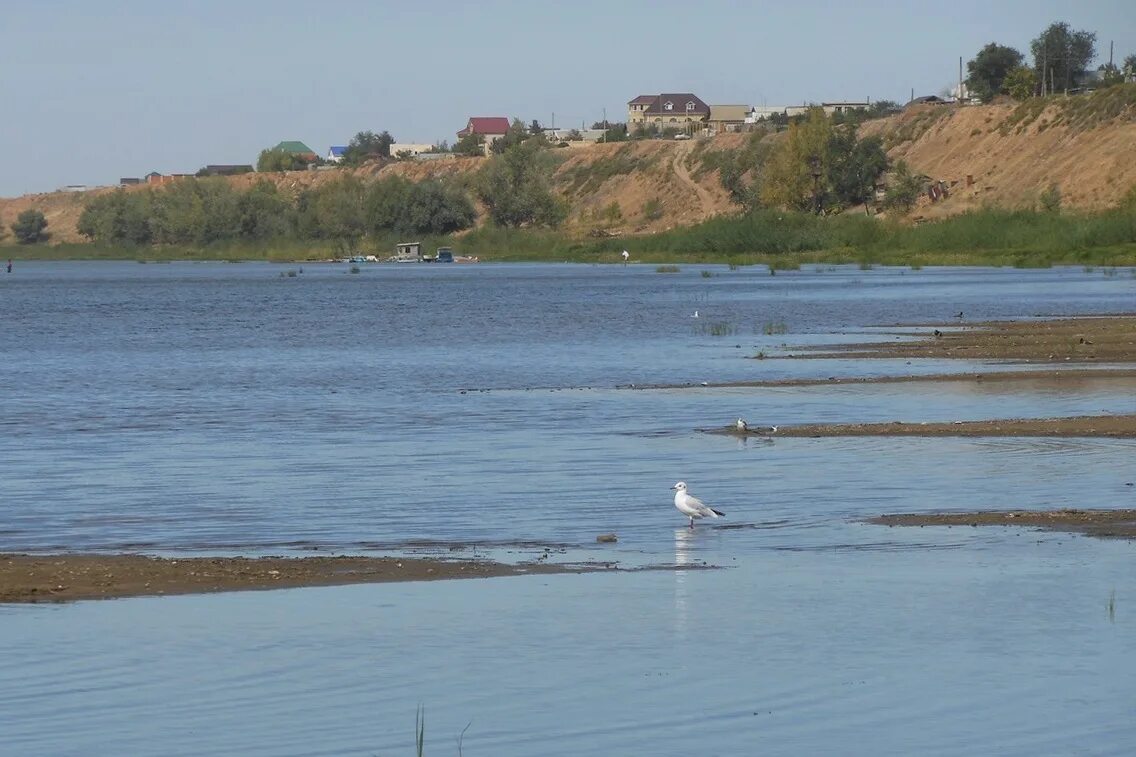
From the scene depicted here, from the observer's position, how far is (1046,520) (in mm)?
17969

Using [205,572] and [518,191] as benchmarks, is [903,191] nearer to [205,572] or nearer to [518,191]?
[518,191]

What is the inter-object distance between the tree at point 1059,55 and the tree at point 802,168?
2786 cm

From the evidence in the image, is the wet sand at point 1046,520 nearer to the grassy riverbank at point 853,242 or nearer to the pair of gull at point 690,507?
the pair of gull at point 690,507

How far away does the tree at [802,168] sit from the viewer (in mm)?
147250

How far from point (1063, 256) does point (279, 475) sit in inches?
3398

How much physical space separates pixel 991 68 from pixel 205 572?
166031 millimetres

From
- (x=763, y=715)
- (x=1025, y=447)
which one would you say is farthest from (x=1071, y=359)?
(x=763, y=715)

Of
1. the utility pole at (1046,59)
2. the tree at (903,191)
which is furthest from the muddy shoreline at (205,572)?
the utility pole at (1046,59)

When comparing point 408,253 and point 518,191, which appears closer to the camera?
point 518,191

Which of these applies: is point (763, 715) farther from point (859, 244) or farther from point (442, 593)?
point (859, 244)

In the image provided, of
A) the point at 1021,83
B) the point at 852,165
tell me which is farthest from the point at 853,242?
the point at 1021,83

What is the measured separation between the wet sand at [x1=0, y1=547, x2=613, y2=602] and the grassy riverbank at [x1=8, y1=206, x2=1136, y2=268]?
284 ft

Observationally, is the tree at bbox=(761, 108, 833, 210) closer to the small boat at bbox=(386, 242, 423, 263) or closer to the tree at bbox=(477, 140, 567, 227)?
the tree at bbox=(477, 140, 567, 227)

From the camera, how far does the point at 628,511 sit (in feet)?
65.0
